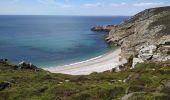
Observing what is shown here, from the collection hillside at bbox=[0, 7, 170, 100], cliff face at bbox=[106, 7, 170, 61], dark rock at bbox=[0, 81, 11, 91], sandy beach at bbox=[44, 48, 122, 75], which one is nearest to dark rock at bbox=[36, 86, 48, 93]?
hillside at bbox=[0, 7, 170, 100]

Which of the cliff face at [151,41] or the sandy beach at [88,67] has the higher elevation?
the cliff face at [151,41]

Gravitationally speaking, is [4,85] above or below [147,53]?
above

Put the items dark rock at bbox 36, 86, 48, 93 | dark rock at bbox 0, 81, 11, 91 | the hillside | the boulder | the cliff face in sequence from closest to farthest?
the hillside, dark rock at bbox 36, 86, 48, 93, dark rock at bbox 0, 81, 11, 91, the boulder, the cliff face

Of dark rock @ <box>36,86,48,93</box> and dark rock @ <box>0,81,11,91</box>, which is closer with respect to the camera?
dark rock @ <box>36,86,48,93</box>

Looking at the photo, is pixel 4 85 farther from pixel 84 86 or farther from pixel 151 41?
pixel 151 41

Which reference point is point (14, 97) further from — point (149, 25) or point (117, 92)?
point (149, 25)

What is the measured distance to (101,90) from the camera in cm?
2233

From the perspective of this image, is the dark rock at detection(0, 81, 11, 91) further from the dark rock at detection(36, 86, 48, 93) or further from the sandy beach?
the sandy beach

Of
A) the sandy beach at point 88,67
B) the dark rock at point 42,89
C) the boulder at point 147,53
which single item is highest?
the dark rock at point 42,89

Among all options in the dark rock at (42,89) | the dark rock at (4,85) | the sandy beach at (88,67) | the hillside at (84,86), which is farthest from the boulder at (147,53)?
the dark rock at (42,89)

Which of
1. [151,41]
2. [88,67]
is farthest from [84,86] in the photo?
[151,41]

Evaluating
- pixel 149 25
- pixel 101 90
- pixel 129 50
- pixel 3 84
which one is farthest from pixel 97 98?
pixel 149 25

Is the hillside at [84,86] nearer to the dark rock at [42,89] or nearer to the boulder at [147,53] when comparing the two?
the dark rock at [42,89]

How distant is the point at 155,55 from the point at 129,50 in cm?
2442
